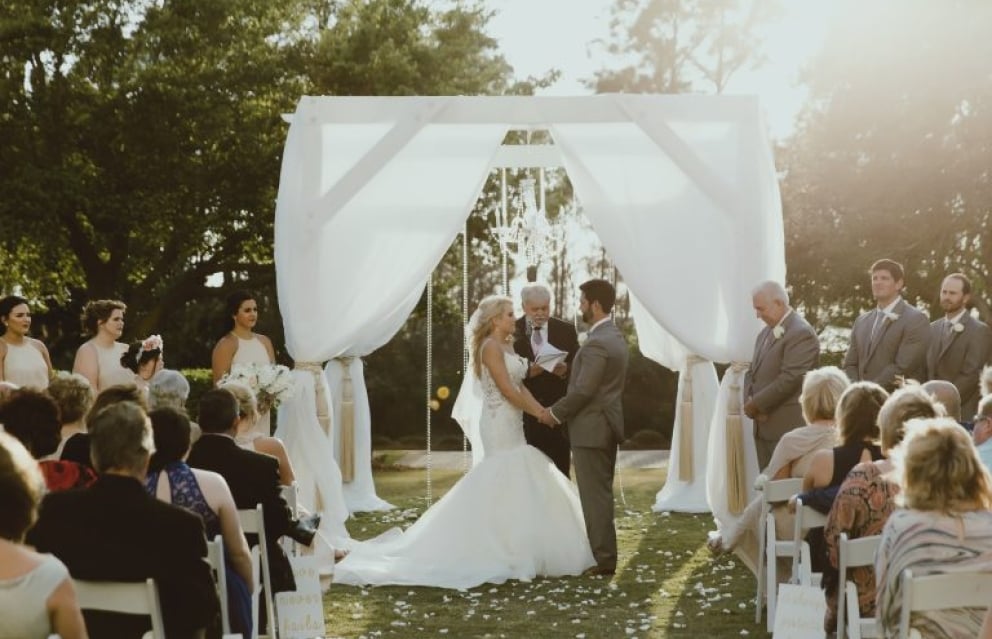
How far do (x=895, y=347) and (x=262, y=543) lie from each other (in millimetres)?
4565

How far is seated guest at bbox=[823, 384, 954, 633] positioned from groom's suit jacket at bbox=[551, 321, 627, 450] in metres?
2.97

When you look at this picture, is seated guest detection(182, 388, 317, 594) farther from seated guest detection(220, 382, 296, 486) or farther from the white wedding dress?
the white wedding dress

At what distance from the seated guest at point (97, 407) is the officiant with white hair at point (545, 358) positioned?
11.4 ft

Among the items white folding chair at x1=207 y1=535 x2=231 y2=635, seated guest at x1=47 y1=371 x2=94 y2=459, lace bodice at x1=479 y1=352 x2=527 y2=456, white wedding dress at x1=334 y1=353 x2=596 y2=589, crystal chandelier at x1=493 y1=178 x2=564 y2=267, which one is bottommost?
white wedding dress at x1=334 y1=353 x2=596 y2=589

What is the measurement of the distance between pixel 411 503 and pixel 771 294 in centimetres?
459

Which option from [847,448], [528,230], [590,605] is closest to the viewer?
[847,448]

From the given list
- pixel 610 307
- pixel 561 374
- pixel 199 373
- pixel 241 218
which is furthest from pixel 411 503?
pixel 241 218

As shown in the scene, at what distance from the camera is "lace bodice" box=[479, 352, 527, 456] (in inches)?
308

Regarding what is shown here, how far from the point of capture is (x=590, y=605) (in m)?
6.69

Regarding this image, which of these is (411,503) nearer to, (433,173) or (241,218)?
(433,173)

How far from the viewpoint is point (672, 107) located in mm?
8336

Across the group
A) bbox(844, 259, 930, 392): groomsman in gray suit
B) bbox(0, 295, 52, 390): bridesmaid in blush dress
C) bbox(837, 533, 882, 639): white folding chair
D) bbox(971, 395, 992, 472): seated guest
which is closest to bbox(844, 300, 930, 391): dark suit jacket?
bbox(844, 259, 930, 392): groomsman in gray suit

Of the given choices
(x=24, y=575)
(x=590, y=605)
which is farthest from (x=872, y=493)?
(x=24, y=575)

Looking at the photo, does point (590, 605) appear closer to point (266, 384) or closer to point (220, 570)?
point (266, 384)
